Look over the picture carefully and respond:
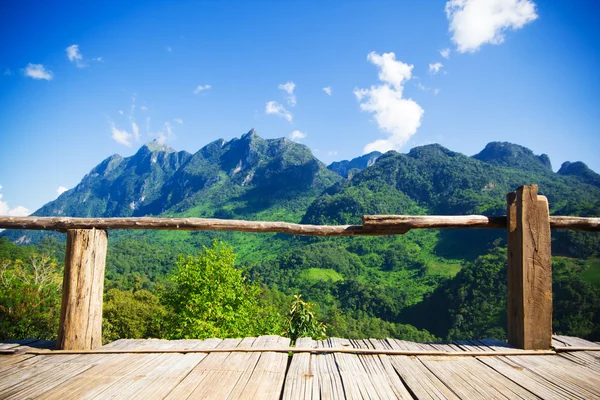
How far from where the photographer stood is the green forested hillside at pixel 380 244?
1742 inches

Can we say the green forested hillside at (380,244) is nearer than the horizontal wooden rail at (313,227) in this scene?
No

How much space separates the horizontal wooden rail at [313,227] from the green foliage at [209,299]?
14.0 m

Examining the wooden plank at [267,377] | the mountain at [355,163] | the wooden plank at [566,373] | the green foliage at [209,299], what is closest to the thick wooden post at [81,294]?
the wooden plank at [267,377]

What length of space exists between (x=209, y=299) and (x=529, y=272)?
1658 centimetres

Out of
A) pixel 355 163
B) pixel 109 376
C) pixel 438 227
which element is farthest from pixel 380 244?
pixel 355 163

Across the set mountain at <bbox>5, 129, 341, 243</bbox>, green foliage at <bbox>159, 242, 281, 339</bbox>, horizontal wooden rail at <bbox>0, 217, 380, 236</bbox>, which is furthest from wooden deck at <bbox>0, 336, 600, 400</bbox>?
mountain at <bbox>5, 129, 341, 243</bbox>

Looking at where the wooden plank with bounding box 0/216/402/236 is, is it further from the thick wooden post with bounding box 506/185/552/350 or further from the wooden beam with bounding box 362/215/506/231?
the thick wooden post with bounding box 506/185/552/350

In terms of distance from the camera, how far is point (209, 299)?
1686cm

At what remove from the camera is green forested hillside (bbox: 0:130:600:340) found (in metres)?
44.2

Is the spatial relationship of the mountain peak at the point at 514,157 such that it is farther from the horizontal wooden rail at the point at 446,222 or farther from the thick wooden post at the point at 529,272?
the thick wooden post at the point at 529,272

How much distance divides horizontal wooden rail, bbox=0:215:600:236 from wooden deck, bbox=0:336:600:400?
0.79 metres

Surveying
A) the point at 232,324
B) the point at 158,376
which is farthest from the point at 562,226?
the point at 232,324

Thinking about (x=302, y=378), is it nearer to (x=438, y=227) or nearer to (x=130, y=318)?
(x=438, y=227)

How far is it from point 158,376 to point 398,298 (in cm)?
6200
